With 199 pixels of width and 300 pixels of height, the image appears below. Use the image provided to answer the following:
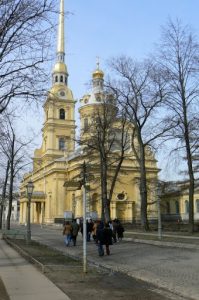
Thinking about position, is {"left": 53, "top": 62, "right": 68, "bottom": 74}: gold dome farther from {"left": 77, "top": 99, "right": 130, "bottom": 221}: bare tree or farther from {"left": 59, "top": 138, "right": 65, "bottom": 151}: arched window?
{"left": 77, "top": 99, "right": 130, "bottom": 221}: bare tree

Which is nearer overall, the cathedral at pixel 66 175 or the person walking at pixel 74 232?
the person walking at pixel 74 232

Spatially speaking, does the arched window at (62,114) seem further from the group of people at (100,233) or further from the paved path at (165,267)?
the paved path at (165,267)

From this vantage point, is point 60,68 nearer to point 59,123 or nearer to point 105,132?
point 59,123

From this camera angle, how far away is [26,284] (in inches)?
427

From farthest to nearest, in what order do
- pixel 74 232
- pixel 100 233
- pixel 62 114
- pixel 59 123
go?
pixel 62 114 < pixel 59 123 < pixel 74 232 < pixel 100 233

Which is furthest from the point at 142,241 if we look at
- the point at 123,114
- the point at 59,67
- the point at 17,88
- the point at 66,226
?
the point at 59,67

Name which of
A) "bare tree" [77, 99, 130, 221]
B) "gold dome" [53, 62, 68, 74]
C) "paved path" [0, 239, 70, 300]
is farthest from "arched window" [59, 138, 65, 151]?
"paved path" [0, 239, 70, 300]

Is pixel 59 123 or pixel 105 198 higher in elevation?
pixel 59 123

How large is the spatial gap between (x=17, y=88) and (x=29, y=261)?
6507 mm

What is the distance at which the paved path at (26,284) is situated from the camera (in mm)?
9209

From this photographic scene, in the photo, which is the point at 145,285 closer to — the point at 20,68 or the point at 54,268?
the point at 54,268

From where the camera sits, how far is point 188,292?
32.5 ft

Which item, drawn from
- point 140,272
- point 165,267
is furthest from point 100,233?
point 140,272

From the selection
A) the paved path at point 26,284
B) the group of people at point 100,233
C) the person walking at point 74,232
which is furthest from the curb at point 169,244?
the paved path at point 26,284
